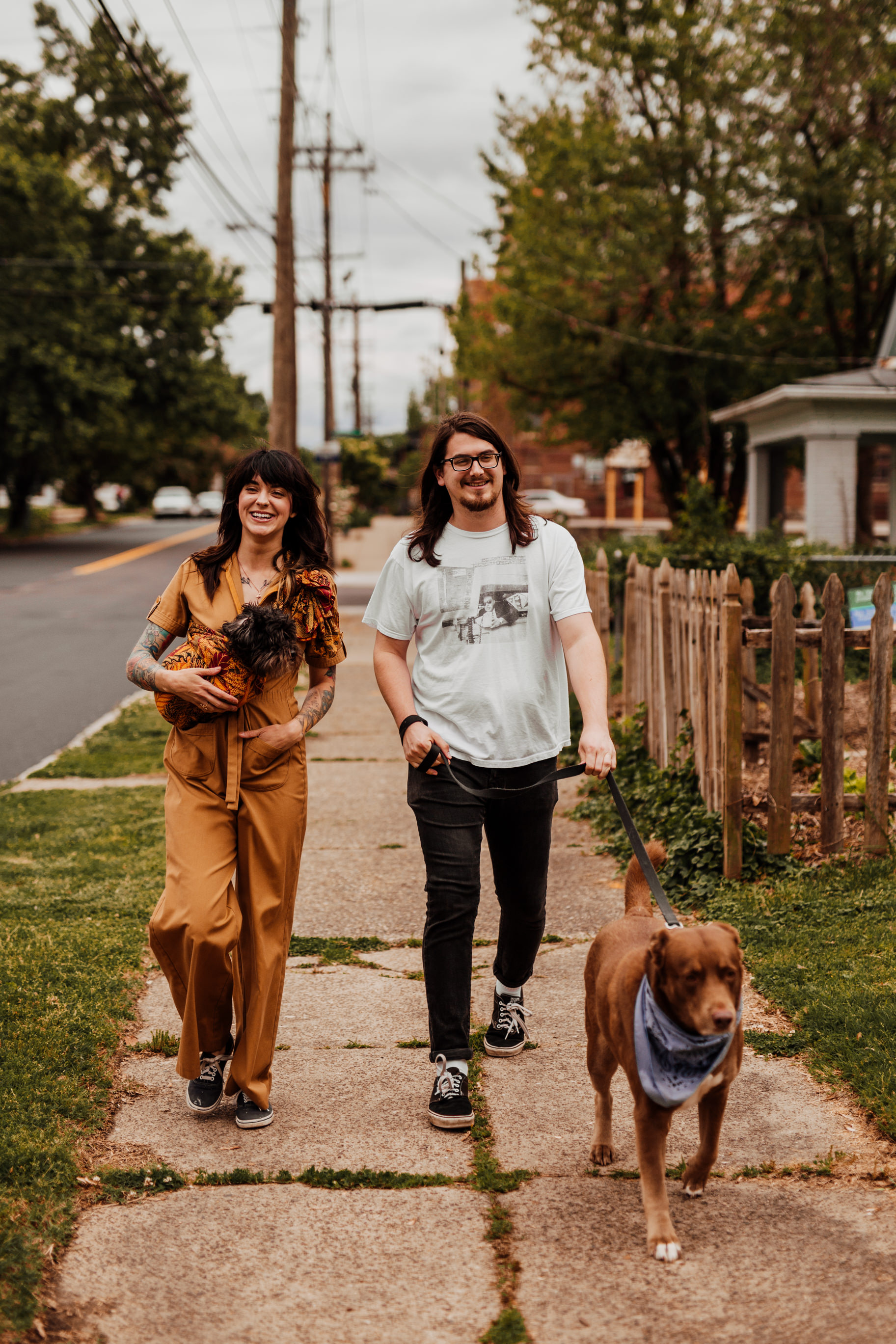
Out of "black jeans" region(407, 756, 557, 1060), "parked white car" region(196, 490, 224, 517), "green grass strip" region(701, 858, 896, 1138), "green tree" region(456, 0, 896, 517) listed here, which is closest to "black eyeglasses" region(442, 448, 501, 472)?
"black jeans" region(407, 756, 557, 1060)

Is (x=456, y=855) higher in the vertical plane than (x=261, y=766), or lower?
lower

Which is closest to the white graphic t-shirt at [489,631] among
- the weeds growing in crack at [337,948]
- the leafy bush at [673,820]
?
the weeds growing in crack at [337,948]

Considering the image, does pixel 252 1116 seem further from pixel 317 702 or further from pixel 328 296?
pixel 328 296

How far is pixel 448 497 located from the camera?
3697 mm

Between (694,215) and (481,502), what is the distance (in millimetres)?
17914

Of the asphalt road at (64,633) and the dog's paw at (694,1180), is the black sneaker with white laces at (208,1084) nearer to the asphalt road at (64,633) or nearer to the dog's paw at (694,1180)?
the dog's paw at (694,1180)

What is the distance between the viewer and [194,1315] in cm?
259

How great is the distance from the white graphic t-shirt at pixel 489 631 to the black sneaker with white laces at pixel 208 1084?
44.7 inches

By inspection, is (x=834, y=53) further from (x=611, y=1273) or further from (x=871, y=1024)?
(x=611, y=1273)

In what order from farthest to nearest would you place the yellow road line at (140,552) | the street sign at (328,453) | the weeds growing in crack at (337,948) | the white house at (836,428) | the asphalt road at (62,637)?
the yellow road line at (140,552) → the street sign at (328,453) → the white house at (836,428) → the asphalt road at (62,637) → the weeds growing in crack at (337,948)

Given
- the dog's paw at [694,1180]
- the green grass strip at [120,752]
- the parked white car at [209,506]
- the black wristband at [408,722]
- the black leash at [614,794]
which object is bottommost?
the dog's paw at [694,1180]

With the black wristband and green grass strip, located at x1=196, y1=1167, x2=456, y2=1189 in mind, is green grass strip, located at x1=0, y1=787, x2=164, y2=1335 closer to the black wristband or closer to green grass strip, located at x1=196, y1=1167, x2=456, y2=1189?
green grass strip, located at x1=196, y1=1167, x2=456, y2=1189

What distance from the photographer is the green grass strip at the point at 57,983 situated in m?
2.95

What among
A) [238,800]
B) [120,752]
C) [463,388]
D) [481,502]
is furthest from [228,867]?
[463,388]
